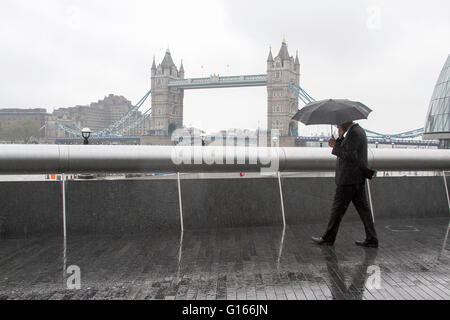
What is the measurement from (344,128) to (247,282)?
2.18 metres

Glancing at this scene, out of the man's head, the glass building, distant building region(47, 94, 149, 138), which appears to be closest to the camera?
the man's head

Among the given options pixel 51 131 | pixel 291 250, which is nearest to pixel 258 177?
pixel 291 250

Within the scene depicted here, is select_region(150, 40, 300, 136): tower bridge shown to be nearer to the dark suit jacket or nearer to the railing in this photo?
the railing

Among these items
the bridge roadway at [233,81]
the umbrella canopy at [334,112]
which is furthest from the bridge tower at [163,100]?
the umbrella canopy at [334,112]

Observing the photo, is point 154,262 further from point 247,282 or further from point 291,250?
point 291,250

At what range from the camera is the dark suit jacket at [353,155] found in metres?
4.82

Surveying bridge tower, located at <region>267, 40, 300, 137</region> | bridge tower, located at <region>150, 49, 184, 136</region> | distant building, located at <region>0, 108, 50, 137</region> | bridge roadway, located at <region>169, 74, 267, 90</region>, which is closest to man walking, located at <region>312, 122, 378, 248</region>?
bridge tower, located at <region>267, 40, 300, 137</region>

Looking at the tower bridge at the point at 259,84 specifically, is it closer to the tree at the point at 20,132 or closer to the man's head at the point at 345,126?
the tree at the point at 20,132

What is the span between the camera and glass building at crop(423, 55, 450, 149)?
46.5 m

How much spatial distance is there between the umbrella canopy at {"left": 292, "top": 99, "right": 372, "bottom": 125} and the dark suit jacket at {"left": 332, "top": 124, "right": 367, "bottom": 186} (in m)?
0.15

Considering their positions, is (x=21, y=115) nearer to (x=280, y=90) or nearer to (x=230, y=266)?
(x=280, y=90)

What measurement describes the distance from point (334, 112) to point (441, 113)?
4785 cm

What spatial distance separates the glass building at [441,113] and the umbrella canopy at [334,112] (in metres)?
45.9

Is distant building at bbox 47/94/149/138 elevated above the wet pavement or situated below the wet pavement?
above
